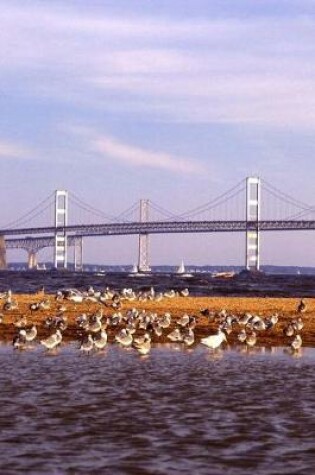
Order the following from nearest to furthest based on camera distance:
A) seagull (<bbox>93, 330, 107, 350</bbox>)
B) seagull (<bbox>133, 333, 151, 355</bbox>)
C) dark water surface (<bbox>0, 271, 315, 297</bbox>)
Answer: seagull (<bbox>133, 333, 151, 355</bbox>), seagull (<bbox>93, 330, 107, 350</bbox>), dark water surface (<bbox>0, 271, 315, 297</bbox>)

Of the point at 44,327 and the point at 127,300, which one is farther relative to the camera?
the point at 127,300

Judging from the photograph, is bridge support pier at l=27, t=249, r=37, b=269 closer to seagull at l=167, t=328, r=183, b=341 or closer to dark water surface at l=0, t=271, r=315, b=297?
dark water surface at l=0, t=271, r=315, b=297

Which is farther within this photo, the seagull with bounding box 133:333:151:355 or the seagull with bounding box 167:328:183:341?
the seagull with bounding box 167:328:183:341

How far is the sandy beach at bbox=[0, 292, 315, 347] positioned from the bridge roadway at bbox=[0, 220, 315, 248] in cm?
5798

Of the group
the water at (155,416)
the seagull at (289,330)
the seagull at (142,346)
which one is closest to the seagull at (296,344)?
the seagull at (289,330)

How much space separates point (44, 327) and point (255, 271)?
263ft

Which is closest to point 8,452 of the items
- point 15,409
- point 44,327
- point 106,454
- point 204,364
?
point 106,454

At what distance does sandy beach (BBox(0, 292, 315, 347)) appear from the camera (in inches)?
829

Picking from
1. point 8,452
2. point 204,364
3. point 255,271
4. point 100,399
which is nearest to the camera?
point 8,452

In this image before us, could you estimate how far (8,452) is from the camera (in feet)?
27.8

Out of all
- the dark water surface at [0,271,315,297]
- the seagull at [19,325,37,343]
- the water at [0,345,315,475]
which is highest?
the dark water surface at [0,271,315,297]

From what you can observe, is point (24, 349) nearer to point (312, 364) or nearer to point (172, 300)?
point (312, 364)

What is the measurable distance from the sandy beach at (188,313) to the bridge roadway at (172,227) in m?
58.0

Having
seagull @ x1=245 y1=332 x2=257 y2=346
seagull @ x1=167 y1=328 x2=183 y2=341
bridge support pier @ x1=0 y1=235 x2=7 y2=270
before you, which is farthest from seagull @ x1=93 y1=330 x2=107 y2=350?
bridge support pier @ x1=0 y1=235 x2=7 y2=270
